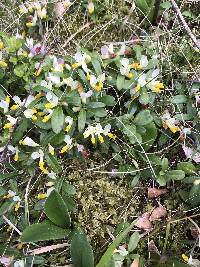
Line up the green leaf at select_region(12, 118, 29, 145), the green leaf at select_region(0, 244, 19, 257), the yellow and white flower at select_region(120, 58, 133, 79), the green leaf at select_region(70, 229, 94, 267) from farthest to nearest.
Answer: the yellow and white flower at select_region(120, 58, 133, 79)
the green leaf at select_region(12, 118, 29, 145)
the green leaf at select_region(0, 244, 19, 257)
the green leaf at select_region(70, 229, 94, 267)

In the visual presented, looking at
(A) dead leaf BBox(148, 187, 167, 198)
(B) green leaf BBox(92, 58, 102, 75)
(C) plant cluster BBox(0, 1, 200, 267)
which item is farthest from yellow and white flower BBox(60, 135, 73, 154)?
(A) dead leaf BBox(148, 187, 167, 198)

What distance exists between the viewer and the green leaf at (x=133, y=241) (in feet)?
7.90

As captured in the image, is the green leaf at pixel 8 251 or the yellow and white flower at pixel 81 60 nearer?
the green leaf at pixel 8 251

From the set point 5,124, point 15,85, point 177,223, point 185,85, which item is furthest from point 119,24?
point 177,223

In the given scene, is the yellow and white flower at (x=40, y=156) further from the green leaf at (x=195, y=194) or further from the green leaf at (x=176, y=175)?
the green leaf at (x=195, y=194)

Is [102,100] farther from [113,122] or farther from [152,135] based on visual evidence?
[152,135]

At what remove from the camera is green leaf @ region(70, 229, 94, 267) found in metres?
2.28

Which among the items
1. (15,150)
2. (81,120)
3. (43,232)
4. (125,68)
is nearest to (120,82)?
(125,68)

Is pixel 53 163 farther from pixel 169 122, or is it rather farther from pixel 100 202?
pixel 169 122

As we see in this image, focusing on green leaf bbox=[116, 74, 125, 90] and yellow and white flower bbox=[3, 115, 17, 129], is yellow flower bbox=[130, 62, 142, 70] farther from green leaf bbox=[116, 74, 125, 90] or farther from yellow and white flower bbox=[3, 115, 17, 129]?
yellow and white flower bbox=[3, 115, 17, 129]

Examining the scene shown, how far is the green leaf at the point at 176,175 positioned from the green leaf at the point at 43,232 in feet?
2.09

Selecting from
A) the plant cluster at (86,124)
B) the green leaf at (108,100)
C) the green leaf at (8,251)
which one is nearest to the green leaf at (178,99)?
the plant cluster at (86,124)

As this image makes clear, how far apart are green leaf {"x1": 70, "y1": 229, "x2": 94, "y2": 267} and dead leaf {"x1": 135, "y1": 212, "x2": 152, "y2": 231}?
0.35 m

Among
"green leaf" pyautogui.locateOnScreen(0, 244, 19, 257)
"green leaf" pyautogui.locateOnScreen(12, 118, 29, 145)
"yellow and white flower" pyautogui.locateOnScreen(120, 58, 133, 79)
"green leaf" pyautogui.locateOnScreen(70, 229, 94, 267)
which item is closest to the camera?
"green leaf" pyautogui.locateOnScreen(70, 229, 94, 267)
